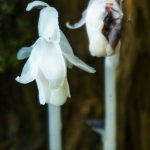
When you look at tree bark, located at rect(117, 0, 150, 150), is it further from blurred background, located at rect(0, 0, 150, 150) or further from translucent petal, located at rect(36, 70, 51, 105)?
translucent petal, located at rect(36, 70, 51, 105)

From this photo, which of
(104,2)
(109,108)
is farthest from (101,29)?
(109,108)

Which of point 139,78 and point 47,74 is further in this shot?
point 139,78

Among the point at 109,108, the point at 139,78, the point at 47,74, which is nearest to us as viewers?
the point at 47,74

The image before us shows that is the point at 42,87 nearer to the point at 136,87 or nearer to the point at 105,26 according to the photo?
the point at 105,26

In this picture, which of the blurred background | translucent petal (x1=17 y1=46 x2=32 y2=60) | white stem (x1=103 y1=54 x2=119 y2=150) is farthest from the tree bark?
translucent petal (x1=17 y1=46 x2=32 y2=60)

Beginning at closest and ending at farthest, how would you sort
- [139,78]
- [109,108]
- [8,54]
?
[109,108] → [8,54] → [139,78]

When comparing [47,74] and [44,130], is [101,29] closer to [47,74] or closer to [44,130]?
[47,74]

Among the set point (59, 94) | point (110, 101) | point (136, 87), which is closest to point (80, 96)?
point (136, 87)
